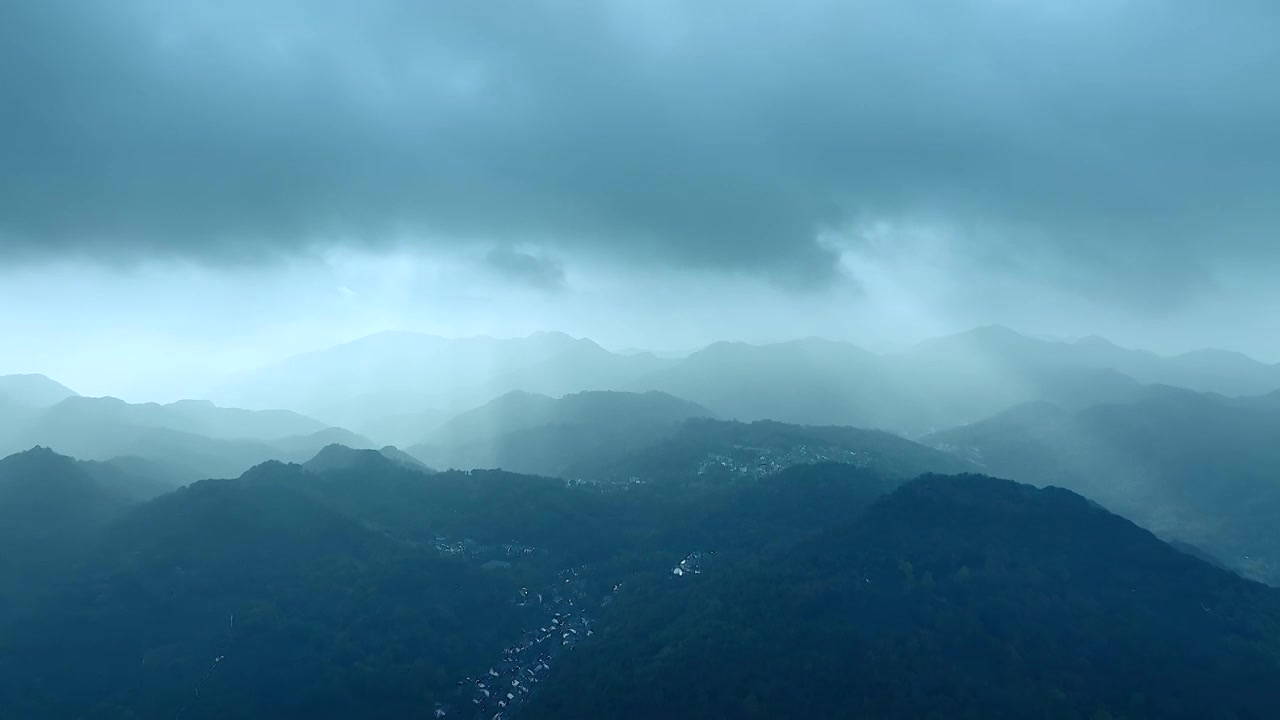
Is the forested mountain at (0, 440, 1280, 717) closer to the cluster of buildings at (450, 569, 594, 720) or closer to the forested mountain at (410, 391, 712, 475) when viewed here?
the cluster of buildings at (450, 569, 594, 720)

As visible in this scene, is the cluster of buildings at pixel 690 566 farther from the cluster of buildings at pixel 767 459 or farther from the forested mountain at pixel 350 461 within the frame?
the forested mountain at pixel 350 461

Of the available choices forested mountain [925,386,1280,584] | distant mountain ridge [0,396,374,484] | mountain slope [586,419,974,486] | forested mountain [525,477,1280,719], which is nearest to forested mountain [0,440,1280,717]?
forested mountain [525,477,1280,719]

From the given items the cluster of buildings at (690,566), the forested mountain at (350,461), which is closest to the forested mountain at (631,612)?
the cluster of buildings at (690,566)

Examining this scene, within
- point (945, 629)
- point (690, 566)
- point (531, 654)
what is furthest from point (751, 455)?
point (945, 629)

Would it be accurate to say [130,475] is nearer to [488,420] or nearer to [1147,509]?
[488,420]

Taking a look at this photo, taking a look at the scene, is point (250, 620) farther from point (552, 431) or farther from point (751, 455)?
point (552, 431)
